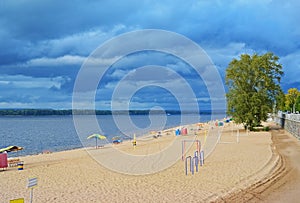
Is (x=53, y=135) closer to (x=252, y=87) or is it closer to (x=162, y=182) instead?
(x=252, y=87)

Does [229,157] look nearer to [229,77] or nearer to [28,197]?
[28,197]

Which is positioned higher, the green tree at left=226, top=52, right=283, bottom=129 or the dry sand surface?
the green tree at left=226, top=52, right=283, bottom=129

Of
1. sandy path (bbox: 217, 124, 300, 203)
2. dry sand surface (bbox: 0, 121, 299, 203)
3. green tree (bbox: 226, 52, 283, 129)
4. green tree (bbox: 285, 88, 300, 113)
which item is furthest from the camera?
green tree (bbox: 285, 88, 300, 113)

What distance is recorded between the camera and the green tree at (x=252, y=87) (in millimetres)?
33156

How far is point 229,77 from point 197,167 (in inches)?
867

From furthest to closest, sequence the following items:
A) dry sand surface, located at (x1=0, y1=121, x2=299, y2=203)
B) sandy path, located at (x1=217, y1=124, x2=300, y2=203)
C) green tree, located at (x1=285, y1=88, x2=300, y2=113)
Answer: green tree, located at (x1=285, y1=88, x2=300, y2=113) → dry sand surface, located at (x1=0, y1=121, x2=299, y2=203) → sandy path, located at (x1=217, y1=124, x2=300, y2=203)

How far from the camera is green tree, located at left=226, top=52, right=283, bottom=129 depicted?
1305 inches

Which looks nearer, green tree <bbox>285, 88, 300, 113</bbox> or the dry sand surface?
the dry sand surface

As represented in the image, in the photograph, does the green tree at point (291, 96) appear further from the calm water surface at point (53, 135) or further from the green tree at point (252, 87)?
the green tree at point (252, 87)

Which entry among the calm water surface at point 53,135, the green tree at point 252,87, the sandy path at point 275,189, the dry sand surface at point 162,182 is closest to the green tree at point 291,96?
the calm water surface at point 53,135

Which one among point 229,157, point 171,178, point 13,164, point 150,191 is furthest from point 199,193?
point 13,164

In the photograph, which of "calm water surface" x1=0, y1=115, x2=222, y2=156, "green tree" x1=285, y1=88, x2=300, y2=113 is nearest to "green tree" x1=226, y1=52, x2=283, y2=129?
"calm water surface" x1=0, y1=115, x2=222, y2=156

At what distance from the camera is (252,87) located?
33.9 m

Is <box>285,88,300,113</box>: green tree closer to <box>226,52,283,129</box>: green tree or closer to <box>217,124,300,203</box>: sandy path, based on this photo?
<box>226,52,283,129</box>: green tree
